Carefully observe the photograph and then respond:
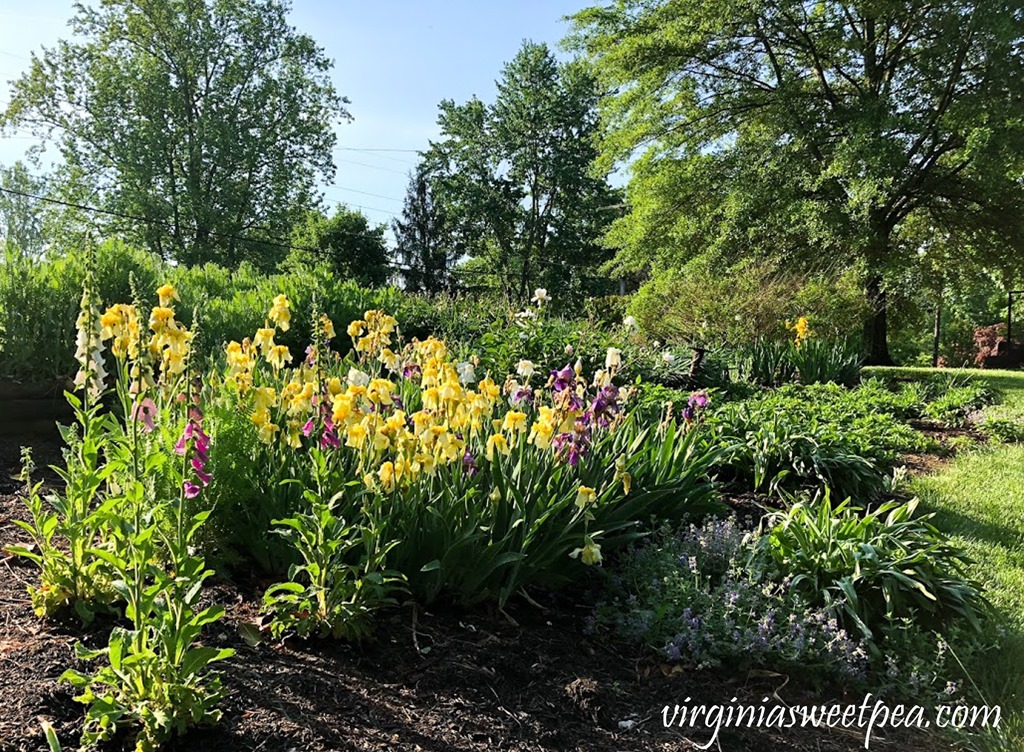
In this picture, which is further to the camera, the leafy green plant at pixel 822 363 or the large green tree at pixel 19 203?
the large green tree at pixel 19 203

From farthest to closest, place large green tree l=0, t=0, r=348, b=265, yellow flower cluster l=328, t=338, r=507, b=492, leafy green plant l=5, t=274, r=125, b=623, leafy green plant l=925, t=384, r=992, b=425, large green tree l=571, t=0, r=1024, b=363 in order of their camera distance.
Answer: large green tree l=0, t=0, r=348, b=265, large green tree l=571, t=0, r=1024, b=363, leafy green plant l=925, t=384, r=992, b=425, yellow flower cluster l=328, t=338, r=507, b=492, leafy green plant l=5, t=274, r=125, b=623

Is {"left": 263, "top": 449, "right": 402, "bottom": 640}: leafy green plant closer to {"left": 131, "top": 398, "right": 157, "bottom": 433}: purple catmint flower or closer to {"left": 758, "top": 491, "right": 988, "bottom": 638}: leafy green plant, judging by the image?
{"left": 131, "top": 398, "right": 157, "bottom": 433}: purple catmint flower

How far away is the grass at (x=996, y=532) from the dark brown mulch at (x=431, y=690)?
0.44 meters

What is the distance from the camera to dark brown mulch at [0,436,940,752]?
1.67 m

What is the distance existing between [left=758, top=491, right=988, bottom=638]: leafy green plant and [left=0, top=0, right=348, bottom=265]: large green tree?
26353mm

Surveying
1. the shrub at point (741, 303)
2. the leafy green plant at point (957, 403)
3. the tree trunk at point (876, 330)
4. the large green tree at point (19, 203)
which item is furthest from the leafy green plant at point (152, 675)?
the large green tree at point (19, 203)

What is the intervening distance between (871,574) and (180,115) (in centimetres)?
2944

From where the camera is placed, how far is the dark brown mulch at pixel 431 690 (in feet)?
5.46

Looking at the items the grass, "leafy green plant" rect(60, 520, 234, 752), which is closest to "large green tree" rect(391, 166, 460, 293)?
the grass

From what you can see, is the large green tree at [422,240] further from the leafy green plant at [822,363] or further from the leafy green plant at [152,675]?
the leafy green plant at [152,675]

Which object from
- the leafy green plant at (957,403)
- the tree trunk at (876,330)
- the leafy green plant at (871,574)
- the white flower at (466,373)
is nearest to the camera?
the leafy green plant at (871,574)

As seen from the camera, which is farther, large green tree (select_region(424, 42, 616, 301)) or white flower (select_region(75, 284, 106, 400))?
large green tree (select_region(424, 42, 616, 301))

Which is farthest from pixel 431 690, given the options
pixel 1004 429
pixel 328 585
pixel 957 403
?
pixel 957 403

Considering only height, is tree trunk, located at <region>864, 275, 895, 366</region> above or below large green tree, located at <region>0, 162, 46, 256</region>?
below
